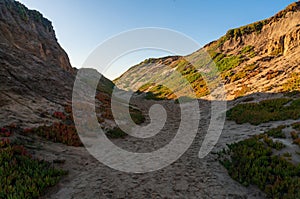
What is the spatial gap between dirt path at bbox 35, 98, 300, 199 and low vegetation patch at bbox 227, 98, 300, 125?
680 cm

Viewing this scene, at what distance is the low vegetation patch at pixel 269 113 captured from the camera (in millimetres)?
13334

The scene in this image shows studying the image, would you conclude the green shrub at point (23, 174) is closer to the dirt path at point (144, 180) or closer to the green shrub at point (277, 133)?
the dirt path at point (144, 180)

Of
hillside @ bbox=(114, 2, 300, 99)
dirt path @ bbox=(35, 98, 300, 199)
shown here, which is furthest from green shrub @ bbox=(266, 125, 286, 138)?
hillside @ bbox=(114, 2, 300, 99)

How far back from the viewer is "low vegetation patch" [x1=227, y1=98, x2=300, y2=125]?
525 inches

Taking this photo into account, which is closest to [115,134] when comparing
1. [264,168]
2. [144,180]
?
[144,180]

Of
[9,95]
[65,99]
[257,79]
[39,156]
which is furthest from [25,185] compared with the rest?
[257,79]

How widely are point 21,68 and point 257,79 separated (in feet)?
103

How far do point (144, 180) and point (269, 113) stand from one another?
12.2 meters

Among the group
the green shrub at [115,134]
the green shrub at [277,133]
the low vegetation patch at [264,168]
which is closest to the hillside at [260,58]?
the green shrub at [277,133]

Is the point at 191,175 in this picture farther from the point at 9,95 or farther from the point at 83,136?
the point at 9,95

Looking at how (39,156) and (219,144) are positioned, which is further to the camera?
(219,144)

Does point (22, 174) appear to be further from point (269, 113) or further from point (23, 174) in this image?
point (269, 113)

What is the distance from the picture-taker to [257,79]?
96.4 feet

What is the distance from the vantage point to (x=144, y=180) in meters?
7.13
